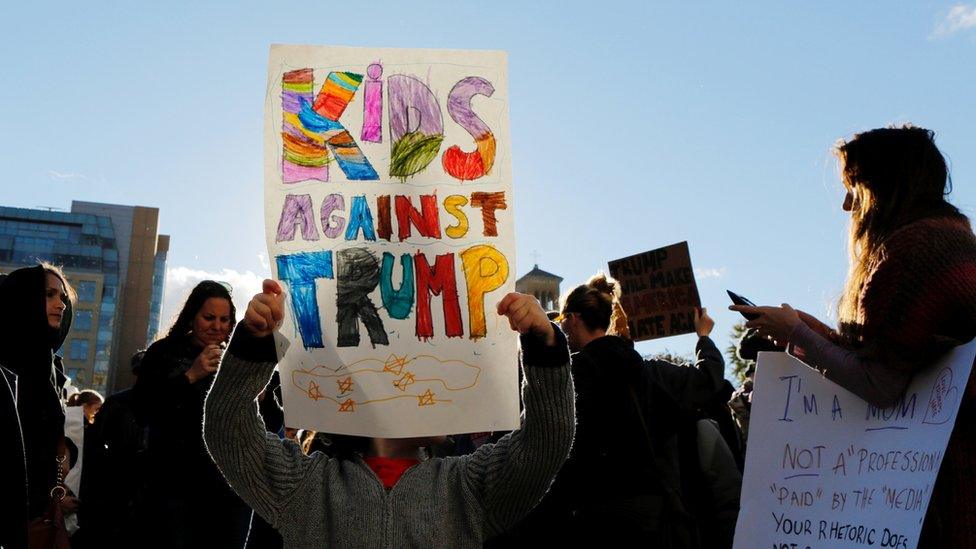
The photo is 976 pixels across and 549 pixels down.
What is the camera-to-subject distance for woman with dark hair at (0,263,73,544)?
3.76 meters

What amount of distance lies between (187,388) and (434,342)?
2238mm

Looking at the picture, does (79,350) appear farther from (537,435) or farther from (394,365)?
(537,435)

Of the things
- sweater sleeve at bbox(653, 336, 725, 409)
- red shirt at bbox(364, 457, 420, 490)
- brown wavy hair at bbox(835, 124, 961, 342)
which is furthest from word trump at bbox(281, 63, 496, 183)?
sweater sleeve at bbox(653, 336, 725, 409)

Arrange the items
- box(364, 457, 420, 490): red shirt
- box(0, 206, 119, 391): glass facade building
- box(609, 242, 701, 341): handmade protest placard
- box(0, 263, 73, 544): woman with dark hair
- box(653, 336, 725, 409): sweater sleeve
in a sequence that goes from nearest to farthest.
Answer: box(364, 457, 420, 490): red shirt, box(0, 263, 73, 544): woman with dark hair, box(653, 336, 725, 409): sweater sleeve, box(609, 242, 701, 341): handmade protest placard, box(0, 206, 119, 391): glass facade building

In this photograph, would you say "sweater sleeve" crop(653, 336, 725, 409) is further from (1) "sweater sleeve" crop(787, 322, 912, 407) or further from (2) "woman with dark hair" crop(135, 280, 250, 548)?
(2) "woman with dark hair" crop(135, 280, 250, 548)

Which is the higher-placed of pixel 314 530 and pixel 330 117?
pixel 330 117

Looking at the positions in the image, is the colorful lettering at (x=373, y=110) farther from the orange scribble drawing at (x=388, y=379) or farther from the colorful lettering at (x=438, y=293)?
the orange scribble drawing at (x=388, y=379)

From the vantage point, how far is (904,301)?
2.41 m

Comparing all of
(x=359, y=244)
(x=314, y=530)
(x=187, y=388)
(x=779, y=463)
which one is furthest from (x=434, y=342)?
(x=187, y=388)

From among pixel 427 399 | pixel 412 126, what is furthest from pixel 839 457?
pixel 412 126

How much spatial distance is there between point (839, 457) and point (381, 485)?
1.40m

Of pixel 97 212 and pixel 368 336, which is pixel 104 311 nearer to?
pixel 97 212

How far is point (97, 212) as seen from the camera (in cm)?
9450

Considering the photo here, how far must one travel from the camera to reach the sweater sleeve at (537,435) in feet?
6.81
